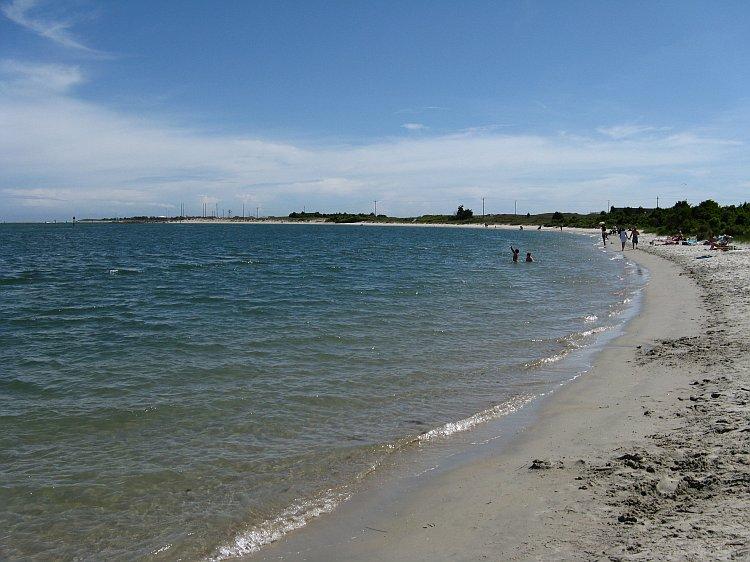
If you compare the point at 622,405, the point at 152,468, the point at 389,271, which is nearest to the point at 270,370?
the point at 152,468

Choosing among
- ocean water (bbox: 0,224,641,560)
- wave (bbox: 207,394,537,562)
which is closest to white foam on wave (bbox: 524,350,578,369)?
ocean water (bbox: 0,224,641,560)

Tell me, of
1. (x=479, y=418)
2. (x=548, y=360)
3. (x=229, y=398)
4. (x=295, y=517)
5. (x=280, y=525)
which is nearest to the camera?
(x=280, y=525)

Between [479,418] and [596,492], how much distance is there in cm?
347

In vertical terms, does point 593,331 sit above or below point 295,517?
above

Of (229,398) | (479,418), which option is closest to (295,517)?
(479,418)

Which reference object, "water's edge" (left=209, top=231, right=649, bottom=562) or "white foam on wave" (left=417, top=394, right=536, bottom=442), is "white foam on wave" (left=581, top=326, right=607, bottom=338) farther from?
"white foam on wave" (left=417, top=394, right=536, bottom=442)

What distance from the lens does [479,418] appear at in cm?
915

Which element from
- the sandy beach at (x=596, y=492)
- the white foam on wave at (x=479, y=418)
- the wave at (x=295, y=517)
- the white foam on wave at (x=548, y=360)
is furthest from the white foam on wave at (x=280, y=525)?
the white foam on wave at (x=548, y=360)

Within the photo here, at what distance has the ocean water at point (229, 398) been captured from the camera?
20.6ft

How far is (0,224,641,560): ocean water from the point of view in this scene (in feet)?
20.6

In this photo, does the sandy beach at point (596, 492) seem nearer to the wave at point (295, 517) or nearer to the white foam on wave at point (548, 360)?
the wave at point (295, 517)

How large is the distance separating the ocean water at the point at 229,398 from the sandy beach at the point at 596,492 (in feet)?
3.27

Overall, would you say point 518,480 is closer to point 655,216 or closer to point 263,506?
point 263,506

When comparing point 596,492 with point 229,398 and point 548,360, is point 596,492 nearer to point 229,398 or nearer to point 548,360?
point 229,398
